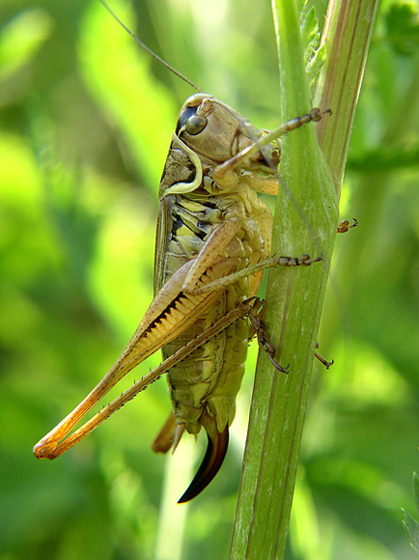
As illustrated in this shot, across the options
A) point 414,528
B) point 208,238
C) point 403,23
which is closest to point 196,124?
point 208,238

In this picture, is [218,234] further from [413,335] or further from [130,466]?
[413,335]

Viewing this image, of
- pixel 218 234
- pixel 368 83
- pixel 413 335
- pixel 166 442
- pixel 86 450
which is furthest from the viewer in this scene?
pixel 413 335

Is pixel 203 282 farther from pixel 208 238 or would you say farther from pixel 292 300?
pixel 292 300

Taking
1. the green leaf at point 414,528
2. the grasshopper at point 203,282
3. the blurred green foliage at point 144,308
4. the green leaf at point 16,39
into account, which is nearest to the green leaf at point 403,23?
the blurred green foliage at point 144,308

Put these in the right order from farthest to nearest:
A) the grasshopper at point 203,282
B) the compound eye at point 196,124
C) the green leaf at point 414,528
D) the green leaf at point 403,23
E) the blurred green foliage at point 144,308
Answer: the blurred green foliage at point 144,308 → the compound eye at point 196,124 → the grasshopper at point 203,282 → the green leaf at point 403,23 → the green leaf at point 414,528

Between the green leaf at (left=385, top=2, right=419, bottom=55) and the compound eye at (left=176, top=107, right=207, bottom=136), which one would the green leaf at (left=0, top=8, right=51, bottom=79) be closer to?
the compound eye at (left=176, top=107, right=207, bottom=136)

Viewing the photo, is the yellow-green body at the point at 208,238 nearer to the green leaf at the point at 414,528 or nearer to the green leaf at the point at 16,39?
the green leaf at the point at 414,528

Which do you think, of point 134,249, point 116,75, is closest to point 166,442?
point 134,249

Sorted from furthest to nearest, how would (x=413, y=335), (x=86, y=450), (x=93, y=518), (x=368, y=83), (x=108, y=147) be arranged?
(x=108, y=147) → (x=413, y=335) → (x=86, y=450) → (x=93, y=518) → (x=368, y=83)
